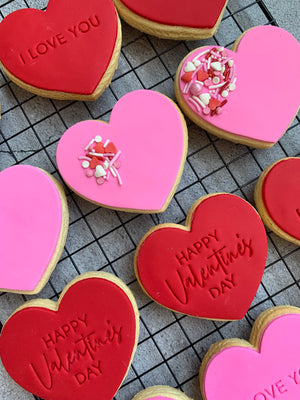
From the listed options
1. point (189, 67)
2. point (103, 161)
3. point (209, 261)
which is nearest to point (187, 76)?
point (189, 67)

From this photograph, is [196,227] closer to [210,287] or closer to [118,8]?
[210,287]

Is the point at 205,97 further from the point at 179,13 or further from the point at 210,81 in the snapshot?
the point at 179,13

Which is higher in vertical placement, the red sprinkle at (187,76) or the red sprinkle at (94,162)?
the red sprinkle at (187,76)

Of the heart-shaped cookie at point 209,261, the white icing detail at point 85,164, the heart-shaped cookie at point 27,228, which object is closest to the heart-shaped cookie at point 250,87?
the heart-shaped cookie at point 209,261

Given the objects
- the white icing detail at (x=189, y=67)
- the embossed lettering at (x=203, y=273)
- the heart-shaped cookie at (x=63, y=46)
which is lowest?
the embossed lettering at (x=203, y=273)

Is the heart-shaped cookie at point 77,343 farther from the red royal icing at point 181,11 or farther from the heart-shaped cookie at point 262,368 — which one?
the red royal icing at point 181,11

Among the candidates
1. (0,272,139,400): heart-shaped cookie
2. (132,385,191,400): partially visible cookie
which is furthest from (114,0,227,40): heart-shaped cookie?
(132,385,191,400): partially visible cookie

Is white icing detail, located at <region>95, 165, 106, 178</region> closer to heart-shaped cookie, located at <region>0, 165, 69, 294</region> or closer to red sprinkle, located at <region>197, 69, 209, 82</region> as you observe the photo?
heart-shaped cookie, located at <region>0, 165, 69, 294</region>
